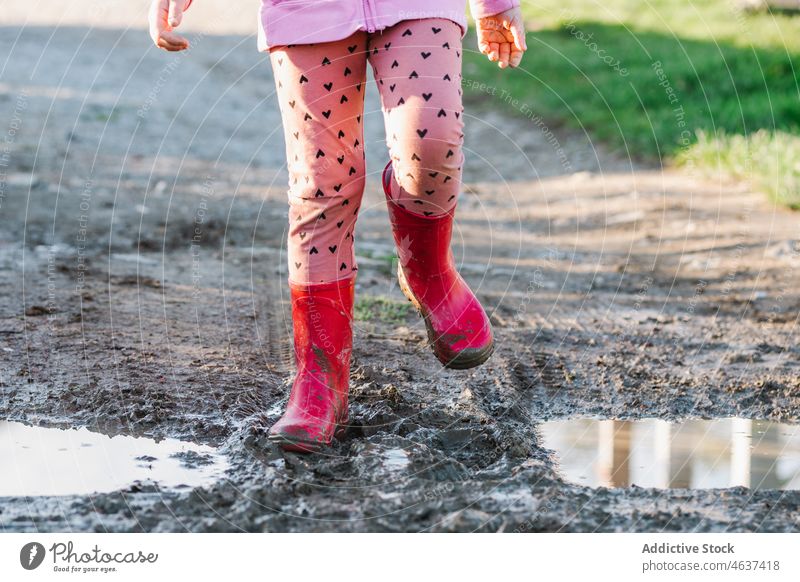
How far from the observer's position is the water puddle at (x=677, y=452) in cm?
242

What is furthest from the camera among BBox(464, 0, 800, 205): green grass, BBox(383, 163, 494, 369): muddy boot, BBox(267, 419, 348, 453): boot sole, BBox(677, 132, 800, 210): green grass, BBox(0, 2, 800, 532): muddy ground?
BBox(464, 0, 800, 205): green grass

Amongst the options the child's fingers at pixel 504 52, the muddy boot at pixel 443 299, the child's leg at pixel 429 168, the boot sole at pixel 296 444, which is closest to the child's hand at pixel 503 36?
the child's fingers at pixel 504 52

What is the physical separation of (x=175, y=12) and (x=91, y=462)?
108cm

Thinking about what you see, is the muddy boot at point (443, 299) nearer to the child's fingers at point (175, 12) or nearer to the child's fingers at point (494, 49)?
the child's fingers at point (494, 49)

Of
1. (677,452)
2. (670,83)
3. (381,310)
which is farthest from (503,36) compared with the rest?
(670,83)

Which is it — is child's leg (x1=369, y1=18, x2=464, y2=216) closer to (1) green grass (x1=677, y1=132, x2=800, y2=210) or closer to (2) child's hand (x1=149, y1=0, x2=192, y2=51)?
(2) child's hand (x1=149, y1=0, x2=192, y2=51)

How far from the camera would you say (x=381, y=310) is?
12.2ft

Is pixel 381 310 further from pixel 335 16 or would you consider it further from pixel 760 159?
pixel 760 159

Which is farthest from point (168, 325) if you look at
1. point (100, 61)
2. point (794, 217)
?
point (100, 61)

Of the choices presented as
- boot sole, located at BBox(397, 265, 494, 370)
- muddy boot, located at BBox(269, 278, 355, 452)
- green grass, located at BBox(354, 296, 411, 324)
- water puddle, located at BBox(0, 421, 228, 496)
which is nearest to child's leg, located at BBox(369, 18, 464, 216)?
muddy boot, located at BBox(269, 278, 355, 452)

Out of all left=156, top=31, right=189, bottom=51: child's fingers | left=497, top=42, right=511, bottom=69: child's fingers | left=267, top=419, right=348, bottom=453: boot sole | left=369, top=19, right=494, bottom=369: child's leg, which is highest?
left=497, top=42, right=511, bottom=69: child's fingers

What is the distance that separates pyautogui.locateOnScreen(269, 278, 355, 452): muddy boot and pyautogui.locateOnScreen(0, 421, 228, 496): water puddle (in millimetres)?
218

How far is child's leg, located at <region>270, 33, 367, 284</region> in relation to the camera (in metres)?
2.39

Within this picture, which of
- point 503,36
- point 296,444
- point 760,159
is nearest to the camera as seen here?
point 296,444
